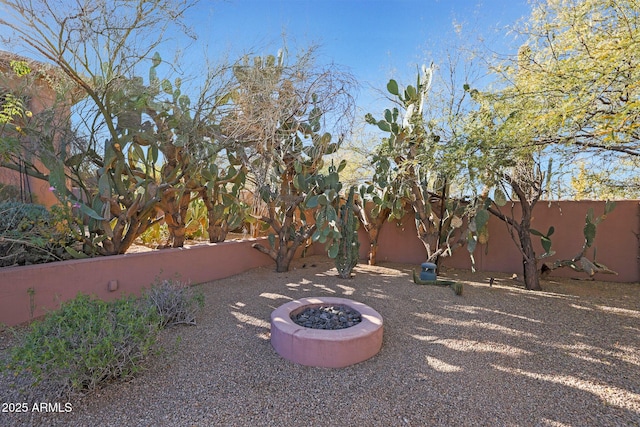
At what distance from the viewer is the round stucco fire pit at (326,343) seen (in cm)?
252

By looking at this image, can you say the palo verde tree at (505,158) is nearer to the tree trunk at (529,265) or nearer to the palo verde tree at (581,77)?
the tree trunk at (529,265)

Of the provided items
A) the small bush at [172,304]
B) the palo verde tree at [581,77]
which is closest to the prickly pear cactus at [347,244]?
the small bush at [172,304]

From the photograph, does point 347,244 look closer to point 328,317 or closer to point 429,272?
point 429,272

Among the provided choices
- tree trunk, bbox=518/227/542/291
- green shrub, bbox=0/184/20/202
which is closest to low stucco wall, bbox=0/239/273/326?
green shrub, bbox=0/184/20/202

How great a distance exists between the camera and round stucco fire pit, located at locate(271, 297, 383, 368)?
252 cm

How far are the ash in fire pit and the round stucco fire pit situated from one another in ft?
0.53

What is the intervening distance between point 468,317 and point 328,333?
1.90 metres

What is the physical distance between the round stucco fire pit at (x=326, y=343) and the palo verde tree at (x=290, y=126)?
7.64ft

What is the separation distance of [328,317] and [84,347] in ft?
6.30

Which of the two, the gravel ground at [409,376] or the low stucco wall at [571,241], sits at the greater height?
the low stucco wall at [571,241]

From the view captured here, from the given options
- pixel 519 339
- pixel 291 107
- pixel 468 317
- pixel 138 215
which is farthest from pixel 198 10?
pixel 519 339

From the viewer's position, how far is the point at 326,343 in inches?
99.0

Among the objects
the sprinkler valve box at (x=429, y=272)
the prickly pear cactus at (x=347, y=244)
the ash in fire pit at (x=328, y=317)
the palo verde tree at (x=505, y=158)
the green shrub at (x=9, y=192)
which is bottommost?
the ash in fire pit at (x=328, y=317)

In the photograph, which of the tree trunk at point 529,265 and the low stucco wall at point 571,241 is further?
the low stucco wall at point 571,241
